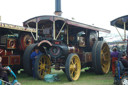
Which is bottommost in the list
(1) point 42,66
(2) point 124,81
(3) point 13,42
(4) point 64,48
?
(2) point 124,81

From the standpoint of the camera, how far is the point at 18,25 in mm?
7285

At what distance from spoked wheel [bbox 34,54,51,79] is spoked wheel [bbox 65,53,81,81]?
Answer: 1.01 m

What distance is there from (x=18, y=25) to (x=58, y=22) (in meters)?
1.70

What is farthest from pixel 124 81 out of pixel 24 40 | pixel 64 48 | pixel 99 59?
pixel 24 40

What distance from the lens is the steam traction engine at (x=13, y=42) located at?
6910mm

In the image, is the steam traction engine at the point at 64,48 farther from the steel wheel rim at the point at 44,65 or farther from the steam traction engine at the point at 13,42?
the steam traction engine at the point at 13,42

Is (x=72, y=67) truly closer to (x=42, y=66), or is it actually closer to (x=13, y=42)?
(x=42, y=66)

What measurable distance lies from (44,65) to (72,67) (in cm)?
112

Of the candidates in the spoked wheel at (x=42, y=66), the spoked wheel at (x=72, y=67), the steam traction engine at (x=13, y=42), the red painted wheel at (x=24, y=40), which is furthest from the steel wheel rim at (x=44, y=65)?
the red painted wheel at (x=24, y=40)

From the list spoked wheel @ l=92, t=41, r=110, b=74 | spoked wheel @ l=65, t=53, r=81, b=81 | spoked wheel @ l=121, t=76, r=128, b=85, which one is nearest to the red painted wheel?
spoked wheel @ l=65, t=53, r=81, b=81

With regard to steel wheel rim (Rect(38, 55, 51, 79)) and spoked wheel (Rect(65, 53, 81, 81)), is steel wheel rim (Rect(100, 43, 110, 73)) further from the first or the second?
steel wheel rim (Rect(38, 55, 51, 79))

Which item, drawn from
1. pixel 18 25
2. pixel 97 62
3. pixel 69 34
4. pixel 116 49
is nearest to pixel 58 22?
pixel 69 34

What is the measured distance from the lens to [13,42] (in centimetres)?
749

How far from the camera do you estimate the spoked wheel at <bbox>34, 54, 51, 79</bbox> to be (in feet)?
19.9
